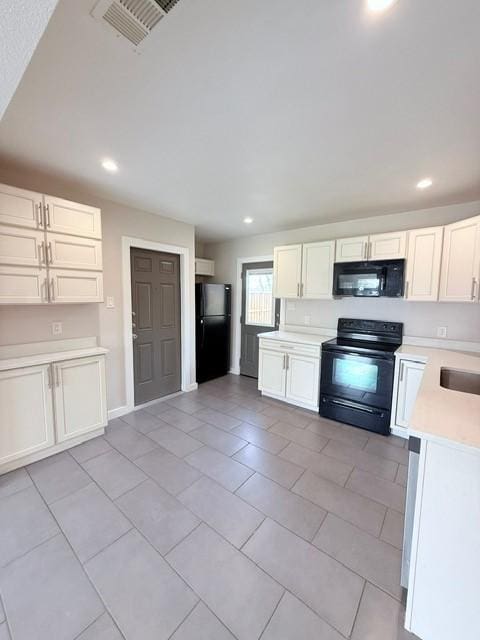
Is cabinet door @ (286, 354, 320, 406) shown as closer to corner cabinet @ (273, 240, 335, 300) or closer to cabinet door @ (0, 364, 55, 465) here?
corner cabinet @ (273, 240, 335, 300)

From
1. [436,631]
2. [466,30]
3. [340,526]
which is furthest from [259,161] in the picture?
[436,631]

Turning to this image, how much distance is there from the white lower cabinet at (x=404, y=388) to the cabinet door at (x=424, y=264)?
28.8 inches

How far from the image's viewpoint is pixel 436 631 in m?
1.12

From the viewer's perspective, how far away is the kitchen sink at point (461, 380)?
2.11 metres

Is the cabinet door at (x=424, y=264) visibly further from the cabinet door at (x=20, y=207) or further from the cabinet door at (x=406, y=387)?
the cabinet door at (x=20, y=207)

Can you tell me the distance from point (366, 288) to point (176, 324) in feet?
8.56

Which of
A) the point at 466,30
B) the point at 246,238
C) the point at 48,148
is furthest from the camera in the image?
the point at 246,238

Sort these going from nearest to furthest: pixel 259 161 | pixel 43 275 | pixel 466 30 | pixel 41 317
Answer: pixel 466 30 → pixel 259 161 → pixel 43 275 → pixel 41 317

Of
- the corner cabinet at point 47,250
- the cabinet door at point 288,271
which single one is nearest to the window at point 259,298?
the cabinet door at point 288,271

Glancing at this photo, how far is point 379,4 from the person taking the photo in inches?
36.8

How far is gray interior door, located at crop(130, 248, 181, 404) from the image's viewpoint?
3434 mm

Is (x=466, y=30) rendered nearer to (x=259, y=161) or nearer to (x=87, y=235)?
(x=259, y=161)

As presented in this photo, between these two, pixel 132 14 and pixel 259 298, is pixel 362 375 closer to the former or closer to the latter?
pixel 259 298

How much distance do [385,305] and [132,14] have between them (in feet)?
11.1
